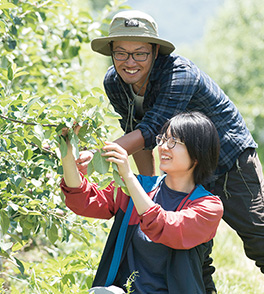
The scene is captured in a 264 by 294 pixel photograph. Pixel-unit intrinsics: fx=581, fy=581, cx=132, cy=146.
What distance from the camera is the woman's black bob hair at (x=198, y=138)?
97.8 inches

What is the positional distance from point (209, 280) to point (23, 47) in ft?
6.65

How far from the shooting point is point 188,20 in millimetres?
149375

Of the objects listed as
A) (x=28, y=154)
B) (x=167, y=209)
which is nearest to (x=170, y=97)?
(x=167, y=209)

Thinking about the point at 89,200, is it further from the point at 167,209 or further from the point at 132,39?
the point at 132,39

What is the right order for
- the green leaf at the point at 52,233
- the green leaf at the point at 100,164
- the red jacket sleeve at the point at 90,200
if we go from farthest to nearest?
the green leaf at the point at 52,233 → the red jacket sleeve at the point at 90,200 → the green leaf at the point at 100,164

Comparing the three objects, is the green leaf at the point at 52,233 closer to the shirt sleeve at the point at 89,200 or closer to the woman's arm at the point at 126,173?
the shirt sleeve at the point at 89,200

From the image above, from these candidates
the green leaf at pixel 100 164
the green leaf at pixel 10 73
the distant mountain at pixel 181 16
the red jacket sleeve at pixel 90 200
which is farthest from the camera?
the distant mountain at pixel 181 16

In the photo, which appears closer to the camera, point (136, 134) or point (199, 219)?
point (199, 219)

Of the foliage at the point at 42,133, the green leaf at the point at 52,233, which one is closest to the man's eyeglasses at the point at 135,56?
the foliage at the point at 42,133

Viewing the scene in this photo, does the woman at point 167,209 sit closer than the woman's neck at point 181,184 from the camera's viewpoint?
Yes

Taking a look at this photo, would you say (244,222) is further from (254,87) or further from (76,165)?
(254,87)

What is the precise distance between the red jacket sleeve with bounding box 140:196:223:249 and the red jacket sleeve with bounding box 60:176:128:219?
0.22m

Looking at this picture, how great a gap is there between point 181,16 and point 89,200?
508ft

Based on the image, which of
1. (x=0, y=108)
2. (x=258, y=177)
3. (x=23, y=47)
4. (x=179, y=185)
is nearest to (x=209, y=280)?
(x=258, y=177)
